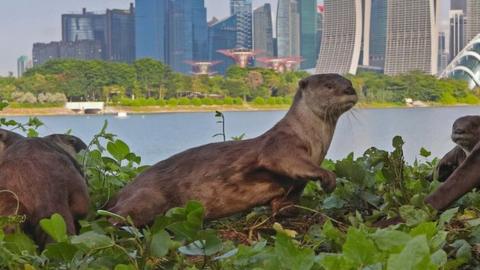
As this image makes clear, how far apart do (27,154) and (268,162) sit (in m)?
0.75

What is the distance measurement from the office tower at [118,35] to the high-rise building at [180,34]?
5.48 meters

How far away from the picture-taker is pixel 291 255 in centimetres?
142

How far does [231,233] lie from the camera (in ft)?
7.88

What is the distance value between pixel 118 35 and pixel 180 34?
13.1 metres

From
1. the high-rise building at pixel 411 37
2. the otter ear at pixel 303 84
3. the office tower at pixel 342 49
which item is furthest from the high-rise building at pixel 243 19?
the otter ear at pixel 303 84

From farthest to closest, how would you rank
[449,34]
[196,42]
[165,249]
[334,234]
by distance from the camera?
[196,42]
[449,34]
[334,234]
[165,249]

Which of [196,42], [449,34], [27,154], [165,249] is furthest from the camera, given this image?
[196,42]

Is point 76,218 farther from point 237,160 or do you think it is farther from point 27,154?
point 237,160

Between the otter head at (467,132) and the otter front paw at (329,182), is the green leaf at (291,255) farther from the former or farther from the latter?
the otter head at (467,132)

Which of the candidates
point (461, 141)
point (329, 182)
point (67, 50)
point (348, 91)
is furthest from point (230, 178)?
point (67, 50)

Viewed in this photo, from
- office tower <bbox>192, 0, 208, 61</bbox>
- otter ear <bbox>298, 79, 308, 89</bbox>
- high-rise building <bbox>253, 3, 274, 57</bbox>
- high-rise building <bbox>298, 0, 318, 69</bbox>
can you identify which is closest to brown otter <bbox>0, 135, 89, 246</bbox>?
otter ear <bbox>298, 79, 308, 89</bbox>

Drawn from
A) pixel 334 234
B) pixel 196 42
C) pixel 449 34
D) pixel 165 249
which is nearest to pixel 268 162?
pixel 334 234

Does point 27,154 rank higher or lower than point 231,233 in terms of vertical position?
higher

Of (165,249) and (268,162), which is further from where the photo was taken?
(268,162)
